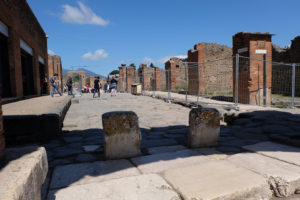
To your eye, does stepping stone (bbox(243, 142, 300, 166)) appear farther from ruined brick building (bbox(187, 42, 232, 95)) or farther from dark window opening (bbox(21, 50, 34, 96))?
dark window opening (bbox(21, 50, 34, 96))

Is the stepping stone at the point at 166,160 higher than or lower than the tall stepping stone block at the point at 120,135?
lower

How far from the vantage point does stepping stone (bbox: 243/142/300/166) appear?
268cm

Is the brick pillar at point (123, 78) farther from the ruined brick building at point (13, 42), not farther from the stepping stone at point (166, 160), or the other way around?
the stepping stone at point (166, 160)

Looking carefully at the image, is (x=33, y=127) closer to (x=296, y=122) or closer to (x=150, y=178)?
(x=150, y=178)

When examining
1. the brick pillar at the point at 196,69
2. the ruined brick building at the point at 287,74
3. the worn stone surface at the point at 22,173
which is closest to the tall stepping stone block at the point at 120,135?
the worn stone surface at the point at 22,173

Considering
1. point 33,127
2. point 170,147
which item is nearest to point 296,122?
point 170,147

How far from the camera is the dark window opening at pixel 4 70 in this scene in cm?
807

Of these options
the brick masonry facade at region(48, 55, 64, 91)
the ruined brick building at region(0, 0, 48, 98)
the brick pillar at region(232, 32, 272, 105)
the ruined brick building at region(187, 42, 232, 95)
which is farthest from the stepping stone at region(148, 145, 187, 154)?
the brick masonry facade at region(48, 55, 64, 91)

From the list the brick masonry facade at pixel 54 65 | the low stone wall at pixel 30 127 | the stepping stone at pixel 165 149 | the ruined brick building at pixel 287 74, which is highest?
the brick masonry facade at pixel 54 65

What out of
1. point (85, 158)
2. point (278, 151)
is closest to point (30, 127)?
point (85, 158)

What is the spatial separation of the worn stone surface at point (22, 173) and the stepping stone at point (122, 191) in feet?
1.29

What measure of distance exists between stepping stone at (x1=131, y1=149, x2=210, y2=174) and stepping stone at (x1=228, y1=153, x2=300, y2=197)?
1.49 feet

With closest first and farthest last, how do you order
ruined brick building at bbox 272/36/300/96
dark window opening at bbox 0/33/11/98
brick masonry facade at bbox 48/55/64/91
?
dark window opening at bbox 0/33/11/98, ruined brick building at bbox 272/36/300/96, brick masonry facade at bbox 48/55/64/91

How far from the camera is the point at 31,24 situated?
38.0ft
